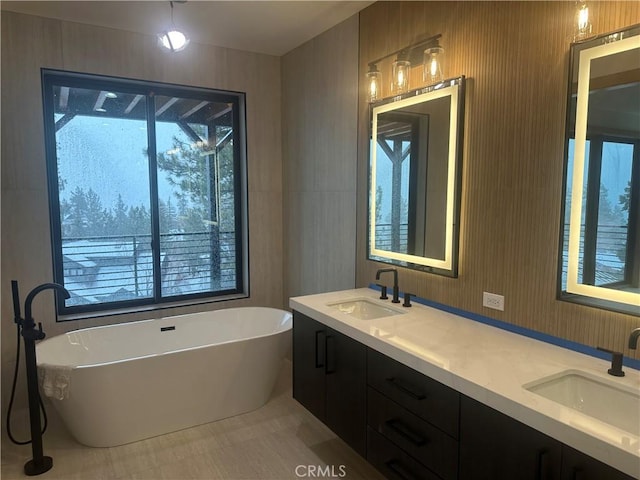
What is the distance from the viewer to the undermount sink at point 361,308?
2633 millimetres

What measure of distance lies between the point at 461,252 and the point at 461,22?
1.18 metres

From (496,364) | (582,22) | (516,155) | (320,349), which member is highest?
(582,22)

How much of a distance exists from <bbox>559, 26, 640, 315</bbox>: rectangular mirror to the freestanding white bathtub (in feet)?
6.51

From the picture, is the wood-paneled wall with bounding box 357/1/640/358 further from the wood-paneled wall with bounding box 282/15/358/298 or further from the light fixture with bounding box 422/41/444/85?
the wood-paneled wall with bounding box 282/15/358/298

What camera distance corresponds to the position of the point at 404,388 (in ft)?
6.03

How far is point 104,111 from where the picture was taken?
11.1ft

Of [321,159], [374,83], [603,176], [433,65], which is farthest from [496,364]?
[321,159]

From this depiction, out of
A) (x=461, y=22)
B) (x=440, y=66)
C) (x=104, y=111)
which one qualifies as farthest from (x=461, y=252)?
(x=104, y=111)

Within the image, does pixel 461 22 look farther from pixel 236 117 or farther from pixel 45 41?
pixel 45 41

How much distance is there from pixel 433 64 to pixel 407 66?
0.71ft

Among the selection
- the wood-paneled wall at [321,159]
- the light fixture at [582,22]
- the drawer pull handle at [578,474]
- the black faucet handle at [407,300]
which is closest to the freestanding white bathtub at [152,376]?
the wood-paneled wall at [321,159]

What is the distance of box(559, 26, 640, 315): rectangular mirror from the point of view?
1552 mm

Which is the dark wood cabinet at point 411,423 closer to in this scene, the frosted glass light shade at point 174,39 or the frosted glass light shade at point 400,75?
the frosted glass light shade at point 400,75

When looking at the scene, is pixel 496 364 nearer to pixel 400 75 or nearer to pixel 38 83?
pixel 400 75
